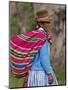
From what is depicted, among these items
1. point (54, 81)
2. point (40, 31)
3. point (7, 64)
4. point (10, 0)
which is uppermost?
point (10, 0)

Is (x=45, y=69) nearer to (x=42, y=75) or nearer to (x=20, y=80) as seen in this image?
(x=42, y=75)

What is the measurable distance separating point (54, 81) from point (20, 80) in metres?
0.37

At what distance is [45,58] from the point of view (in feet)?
8.57

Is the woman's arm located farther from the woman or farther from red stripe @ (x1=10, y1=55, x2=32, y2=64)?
red stripe @ (x1=10, y1=55, x2=32, y2=64)

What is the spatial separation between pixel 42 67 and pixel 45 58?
0.10 metres

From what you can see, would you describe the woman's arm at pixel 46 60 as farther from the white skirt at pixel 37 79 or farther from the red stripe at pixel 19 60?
the red stripe at pixel 19 60

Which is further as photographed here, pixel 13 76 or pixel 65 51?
pixel 65 51

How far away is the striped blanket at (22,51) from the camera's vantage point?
2541 millimetres

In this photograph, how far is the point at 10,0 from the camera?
254cm

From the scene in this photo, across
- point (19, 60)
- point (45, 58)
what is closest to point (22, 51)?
point (19, 60)

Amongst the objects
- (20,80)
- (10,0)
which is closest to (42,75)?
(20,80)

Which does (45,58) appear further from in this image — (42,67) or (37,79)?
(37,79)

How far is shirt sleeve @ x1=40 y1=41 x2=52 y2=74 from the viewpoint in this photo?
260 centimetres

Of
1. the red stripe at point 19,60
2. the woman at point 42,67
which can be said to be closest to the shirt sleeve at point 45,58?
the woman at point 42,67
